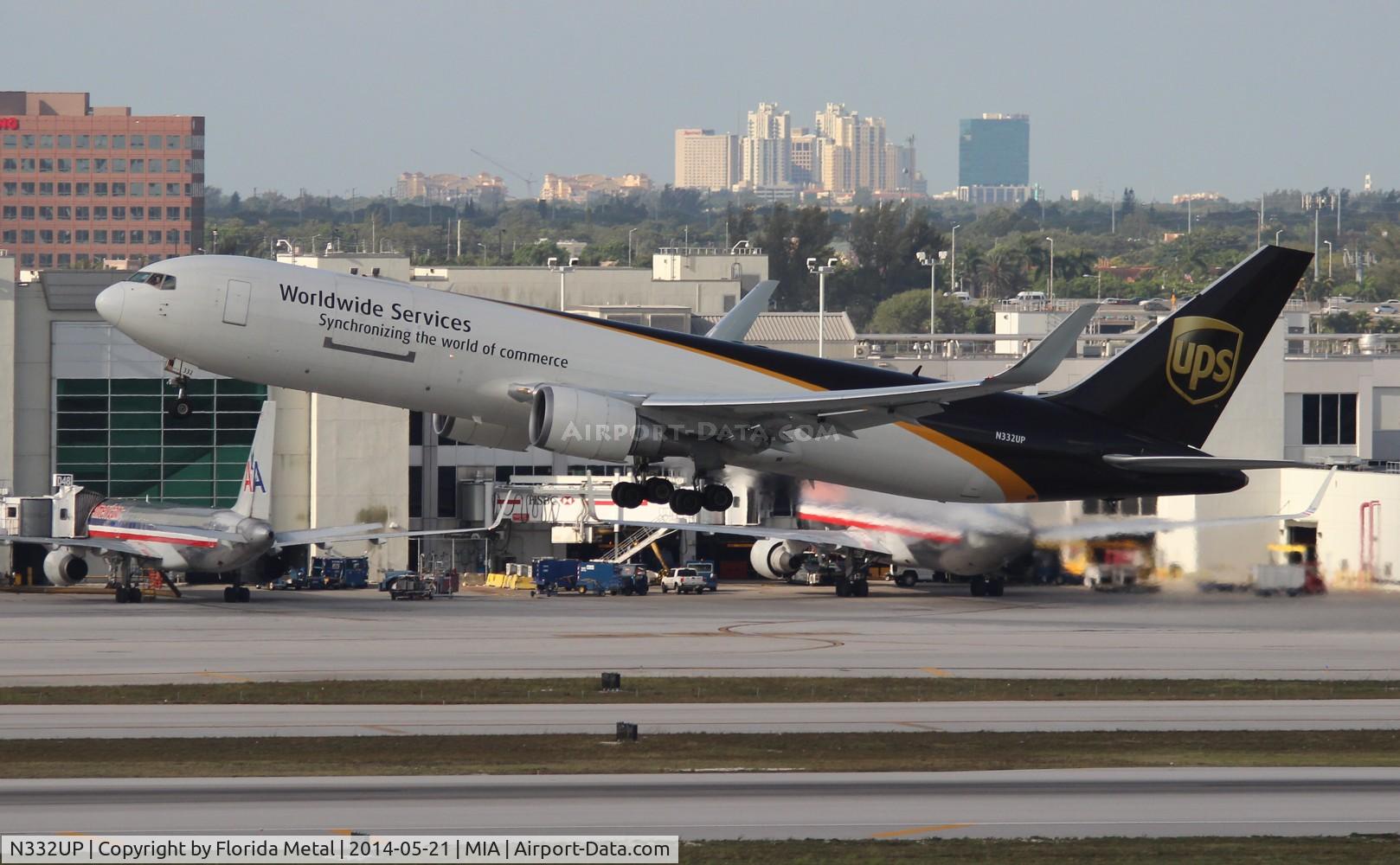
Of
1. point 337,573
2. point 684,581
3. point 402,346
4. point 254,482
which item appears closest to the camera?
point 402,346

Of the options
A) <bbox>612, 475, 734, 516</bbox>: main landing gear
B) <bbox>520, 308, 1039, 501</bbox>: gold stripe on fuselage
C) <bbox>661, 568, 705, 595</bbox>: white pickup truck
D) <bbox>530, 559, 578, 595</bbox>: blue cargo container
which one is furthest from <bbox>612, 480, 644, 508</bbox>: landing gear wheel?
<bbox>661, 568, 705, 595</bbox>: white pickup truck

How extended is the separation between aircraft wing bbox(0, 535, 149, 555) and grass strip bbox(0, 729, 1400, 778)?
4487 centimetres

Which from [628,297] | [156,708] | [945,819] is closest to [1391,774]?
[945,819]

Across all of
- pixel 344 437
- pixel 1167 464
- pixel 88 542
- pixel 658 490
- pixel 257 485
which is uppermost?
pixel 344 437

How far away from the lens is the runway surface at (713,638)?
173 ft

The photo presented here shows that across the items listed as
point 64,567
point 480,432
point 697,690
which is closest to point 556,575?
point 64,567

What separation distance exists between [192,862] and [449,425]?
2218 cm

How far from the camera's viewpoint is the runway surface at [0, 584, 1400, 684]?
52.7 m

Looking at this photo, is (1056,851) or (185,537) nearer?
(1056,851)

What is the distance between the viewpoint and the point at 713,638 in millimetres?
62281

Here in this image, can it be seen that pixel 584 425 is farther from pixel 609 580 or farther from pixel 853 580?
pixel 609 580

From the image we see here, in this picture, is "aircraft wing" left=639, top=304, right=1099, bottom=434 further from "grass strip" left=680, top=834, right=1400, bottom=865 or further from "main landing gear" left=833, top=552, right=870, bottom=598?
"main landing gear" left=833, top=552, right=870, bottom=598

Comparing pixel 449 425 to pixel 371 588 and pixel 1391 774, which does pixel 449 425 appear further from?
pixel 371 588

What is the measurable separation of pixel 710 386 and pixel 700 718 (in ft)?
28.8
